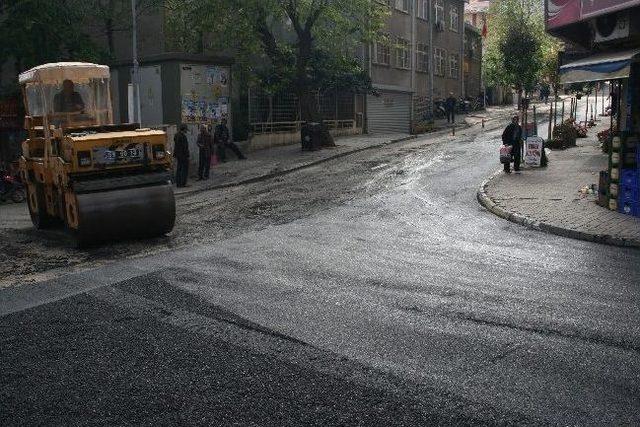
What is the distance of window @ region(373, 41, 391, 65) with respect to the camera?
38747mm

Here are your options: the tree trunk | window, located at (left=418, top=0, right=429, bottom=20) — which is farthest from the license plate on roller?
window, located at (left=418, top=0, right=429, bottom=20)

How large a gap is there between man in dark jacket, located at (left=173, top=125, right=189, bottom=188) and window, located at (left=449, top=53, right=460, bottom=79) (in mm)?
34979

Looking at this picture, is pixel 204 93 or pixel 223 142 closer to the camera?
pixel 204 93

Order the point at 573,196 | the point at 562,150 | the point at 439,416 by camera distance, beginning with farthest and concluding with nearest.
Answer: the point at 562,150
the point at 573,196
the point at 439,416

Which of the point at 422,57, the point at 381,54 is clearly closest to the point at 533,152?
the point at 381,54

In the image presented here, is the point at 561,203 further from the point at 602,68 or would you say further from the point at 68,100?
the point at 68,100

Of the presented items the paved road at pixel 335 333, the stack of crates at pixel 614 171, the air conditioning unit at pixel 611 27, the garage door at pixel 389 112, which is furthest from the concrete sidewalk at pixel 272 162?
the stack of crates at pixel 614 171

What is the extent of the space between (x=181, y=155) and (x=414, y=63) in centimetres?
2685

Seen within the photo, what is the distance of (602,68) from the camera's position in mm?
12430

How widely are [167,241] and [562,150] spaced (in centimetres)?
1776

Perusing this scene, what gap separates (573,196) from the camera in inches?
594

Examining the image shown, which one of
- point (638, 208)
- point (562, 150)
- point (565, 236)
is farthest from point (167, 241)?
point (562, 150)

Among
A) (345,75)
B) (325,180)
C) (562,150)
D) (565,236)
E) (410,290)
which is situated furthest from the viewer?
(345,75)

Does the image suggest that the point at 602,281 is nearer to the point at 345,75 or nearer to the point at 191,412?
the point at 191,412
